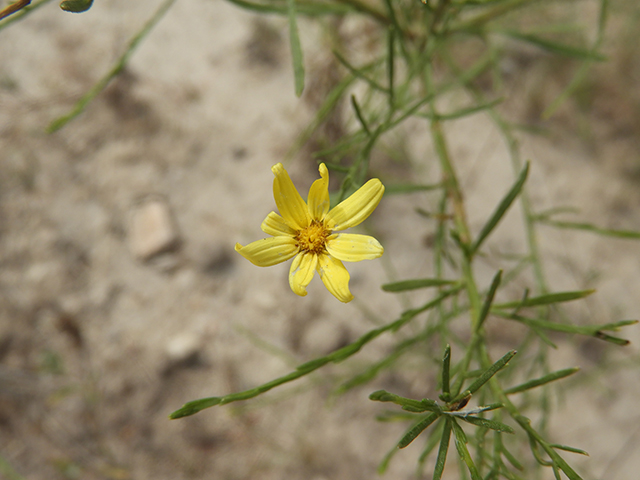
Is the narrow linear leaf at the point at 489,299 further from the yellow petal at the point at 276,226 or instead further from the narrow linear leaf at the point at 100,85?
the narrow linear leaf at the point at 100,85

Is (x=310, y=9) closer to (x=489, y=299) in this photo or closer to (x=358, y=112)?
(x=358, y=112)

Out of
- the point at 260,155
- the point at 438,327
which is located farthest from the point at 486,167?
the point at 438,327

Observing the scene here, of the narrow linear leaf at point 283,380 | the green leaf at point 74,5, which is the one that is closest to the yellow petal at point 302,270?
the narrow linear leaf at point 283,380

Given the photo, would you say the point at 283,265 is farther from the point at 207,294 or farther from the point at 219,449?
the point at 219,449

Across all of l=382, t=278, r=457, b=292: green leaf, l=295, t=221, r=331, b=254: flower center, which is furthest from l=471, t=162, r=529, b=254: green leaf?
l=295, t=221, r=331, b=254: flower center

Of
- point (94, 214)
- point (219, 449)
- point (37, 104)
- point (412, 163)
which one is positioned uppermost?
point (37, 104)

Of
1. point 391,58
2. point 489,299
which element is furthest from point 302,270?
point 391,58

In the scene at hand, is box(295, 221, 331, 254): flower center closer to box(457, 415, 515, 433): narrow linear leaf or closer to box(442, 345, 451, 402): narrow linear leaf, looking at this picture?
box(442, 345, 451, 402): narrow linear leaf
